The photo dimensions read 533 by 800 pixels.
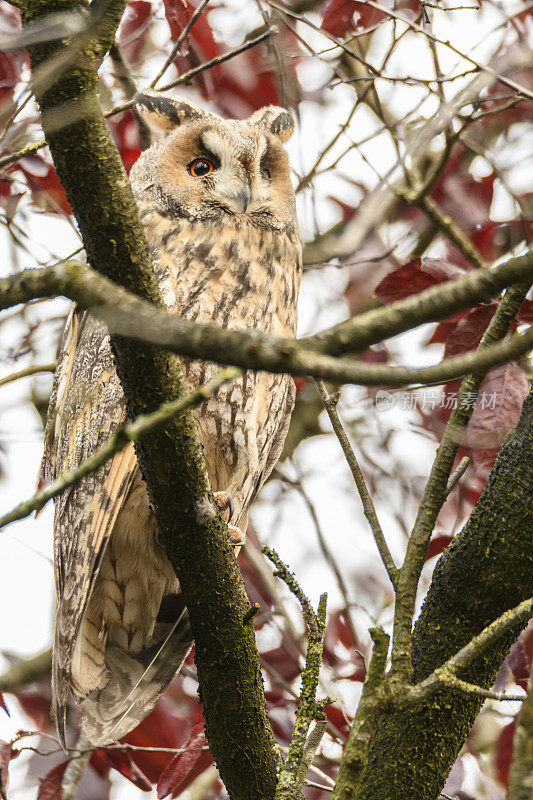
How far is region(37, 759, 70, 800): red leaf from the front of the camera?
2496 mm

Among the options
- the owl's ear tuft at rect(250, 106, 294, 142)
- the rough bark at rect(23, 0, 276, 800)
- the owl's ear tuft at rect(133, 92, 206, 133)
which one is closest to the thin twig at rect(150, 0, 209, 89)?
the owl's ear tuft at rect(133, 92, 206, 133)

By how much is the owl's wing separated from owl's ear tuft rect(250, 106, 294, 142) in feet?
3.41

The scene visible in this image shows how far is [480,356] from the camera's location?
731 mm

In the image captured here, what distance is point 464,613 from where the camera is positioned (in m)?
1.72

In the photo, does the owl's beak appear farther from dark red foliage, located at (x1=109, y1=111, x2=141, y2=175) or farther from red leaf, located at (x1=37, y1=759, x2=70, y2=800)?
red leaf, located at (x1=37, y1=759, x2=70, y2=800)

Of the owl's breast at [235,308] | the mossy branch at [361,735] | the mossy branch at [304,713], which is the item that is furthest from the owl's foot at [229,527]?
the mossy branch at [361,735]

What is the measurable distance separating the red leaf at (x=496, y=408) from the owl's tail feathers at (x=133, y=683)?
1.02 m

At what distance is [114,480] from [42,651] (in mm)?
1374

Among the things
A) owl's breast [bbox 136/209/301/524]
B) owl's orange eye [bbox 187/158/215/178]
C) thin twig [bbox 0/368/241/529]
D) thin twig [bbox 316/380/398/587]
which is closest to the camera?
thin twig [bbox 0/368/241/529]

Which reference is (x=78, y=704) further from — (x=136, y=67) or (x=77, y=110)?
(x=136, y=67)

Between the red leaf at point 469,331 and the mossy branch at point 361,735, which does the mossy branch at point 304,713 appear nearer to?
the mossy branch at point 361,735

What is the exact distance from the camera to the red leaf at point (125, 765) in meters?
2.61

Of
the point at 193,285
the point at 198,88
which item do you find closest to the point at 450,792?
the point at 193,285

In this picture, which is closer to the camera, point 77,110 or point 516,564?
point 77,110
